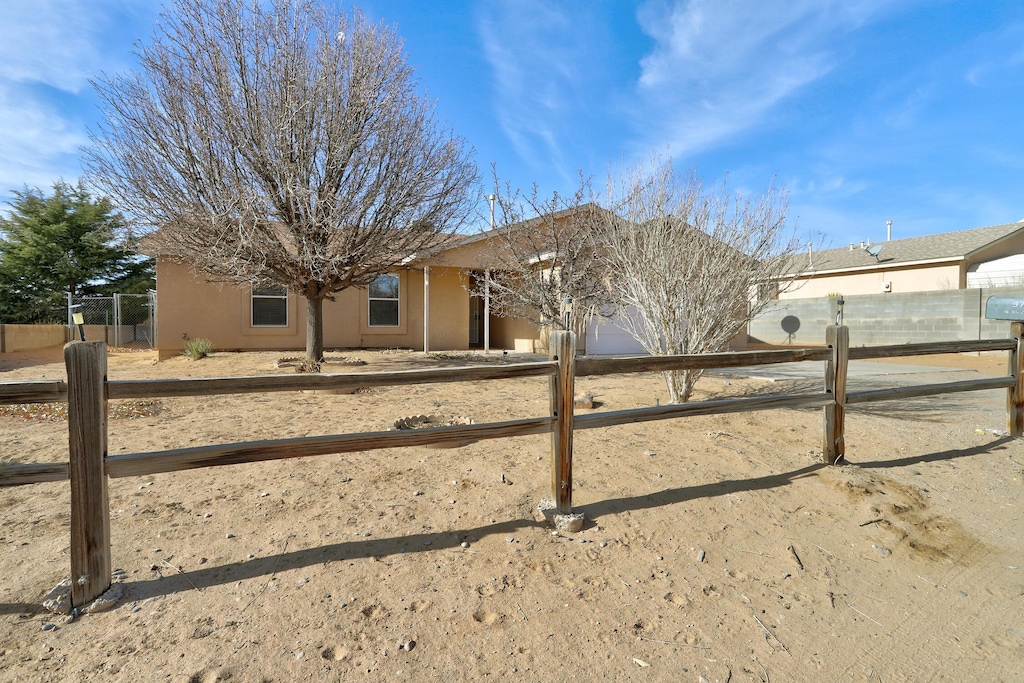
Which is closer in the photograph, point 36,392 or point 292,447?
point 36,392

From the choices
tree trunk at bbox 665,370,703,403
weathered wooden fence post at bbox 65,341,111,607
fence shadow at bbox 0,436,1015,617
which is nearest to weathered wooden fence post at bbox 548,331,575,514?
fence shadow at bbox 0,436,1015,617

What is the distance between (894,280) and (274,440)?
25882 millimetres

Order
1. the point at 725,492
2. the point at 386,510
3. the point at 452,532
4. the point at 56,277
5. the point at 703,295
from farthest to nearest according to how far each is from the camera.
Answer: the point at 56,277, the point at 703,295, the point at 725,492, the point at 386,510, the point at 452,532

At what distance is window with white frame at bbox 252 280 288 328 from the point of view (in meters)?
14.5

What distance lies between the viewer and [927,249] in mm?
21078

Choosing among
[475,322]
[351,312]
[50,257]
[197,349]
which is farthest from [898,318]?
[50,257]

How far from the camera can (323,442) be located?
2896mm

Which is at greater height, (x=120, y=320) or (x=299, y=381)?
(x=120, y=320)

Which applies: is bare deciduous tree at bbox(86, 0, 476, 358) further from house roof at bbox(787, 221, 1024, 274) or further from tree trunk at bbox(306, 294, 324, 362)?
house roof at bbox(787, 221, 1024, 274)

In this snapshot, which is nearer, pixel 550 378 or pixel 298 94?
pixel 550 378

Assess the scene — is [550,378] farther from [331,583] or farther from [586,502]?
[331,583]

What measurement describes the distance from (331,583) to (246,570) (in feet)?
1.65

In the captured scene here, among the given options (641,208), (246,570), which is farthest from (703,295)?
(246,570)

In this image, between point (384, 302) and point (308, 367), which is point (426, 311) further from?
point (308, 367)
